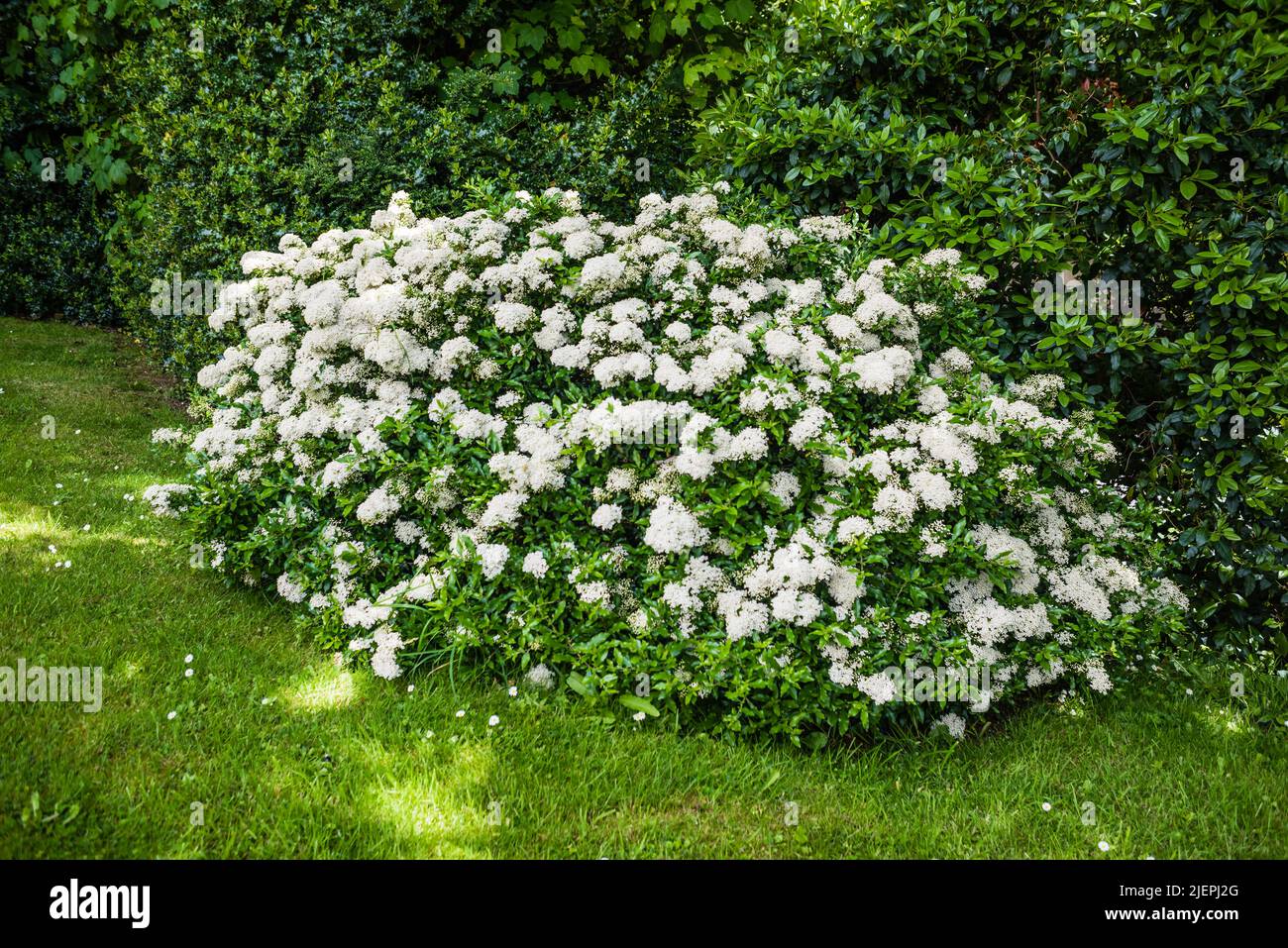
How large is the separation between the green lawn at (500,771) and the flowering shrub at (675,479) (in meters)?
0.21

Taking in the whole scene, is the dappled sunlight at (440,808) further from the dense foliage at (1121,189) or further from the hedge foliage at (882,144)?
the dense foliage at (1121,189)

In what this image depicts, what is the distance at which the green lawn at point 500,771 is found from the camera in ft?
9.35

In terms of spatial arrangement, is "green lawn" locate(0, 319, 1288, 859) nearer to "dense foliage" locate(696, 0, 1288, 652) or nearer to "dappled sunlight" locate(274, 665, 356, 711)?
"dappled sunlight" locate(274, 665, 356, 711)

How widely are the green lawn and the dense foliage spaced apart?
1100 mm

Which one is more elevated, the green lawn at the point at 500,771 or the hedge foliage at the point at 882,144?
the hedge foliage at the point at 882,144

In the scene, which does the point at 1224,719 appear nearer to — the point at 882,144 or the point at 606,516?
the point at 606,516

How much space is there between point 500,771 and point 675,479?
4.58 ft

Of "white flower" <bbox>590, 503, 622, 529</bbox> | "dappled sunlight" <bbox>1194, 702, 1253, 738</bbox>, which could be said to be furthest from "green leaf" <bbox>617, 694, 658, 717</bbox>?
"dappled sunlight" <bbox>1194, 702, 1253, 738</bbox>

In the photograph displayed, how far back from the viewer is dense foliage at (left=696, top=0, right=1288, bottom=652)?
417 centimetres

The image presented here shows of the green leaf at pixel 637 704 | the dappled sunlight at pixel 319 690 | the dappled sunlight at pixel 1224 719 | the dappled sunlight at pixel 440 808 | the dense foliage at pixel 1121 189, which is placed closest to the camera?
the dappled sunlight at pixel 440 808

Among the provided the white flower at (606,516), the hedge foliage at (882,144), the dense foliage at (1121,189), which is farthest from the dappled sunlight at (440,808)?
the dense foliage at (1121,189)

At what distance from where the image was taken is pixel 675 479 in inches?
144

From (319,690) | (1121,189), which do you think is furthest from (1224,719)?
(319,690)
